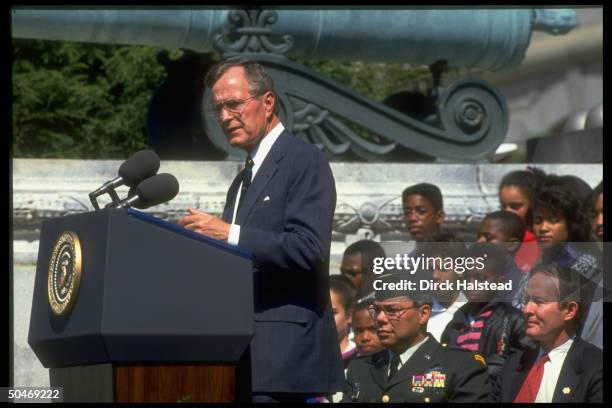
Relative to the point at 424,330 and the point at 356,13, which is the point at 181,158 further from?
the point at 424,330

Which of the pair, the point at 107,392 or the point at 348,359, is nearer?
the point at 107,392

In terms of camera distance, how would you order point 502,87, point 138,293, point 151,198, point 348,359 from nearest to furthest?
1. point 138,293
2. point 151,198
3. point 348,359
4. point 502,87

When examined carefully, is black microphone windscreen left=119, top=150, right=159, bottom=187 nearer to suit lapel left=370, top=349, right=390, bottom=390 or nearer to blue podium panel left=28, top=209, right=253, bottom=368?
blue podium panel left=28, top=209, right=253, bottom=368

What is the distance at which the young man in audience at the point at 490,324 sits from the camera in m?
5.93

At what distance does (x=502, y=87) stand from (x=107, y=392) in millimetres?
15859

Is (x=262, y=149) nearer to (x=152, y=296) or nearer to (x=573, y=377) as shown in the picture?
(x=152, y=296)

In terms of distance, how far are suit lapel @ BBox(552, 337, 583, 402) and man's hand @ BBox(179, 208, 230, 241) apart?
1.53m

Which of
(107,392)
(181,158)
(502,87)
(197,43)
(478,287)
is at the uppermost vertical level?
(502,87)

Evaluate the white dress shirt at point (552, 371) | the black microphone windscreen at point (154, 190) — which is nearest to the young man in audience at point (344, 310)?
the white dress shirt at point (552, 371)

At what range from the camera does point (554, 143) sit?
972 centimetres

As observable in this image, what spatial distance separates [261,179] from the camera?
490 centimetres

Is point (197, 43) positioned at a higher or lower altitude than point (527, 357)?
higher

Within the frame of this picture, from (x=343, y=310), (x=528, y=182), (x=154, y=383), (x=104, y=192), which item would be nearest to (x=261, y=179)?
(x=104, y=192)
